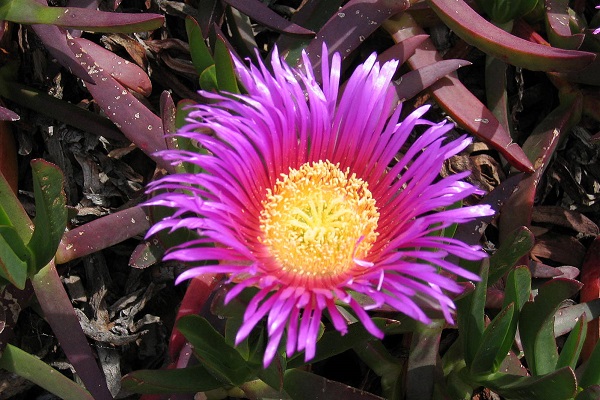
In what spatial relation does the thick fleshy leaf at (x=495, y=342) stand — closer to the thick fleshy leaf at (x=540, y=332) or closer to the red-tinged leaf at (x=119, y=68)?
the thick fleshy leaf at (x=540, y=332)

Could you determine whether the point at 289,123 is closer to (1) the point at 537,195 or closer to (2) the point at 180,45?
(2) the point at 180,45

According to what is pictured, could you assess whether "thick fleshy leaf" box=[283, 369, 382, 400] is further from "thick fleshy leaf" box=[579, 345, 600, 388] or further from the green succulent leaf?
the green succulent leaf

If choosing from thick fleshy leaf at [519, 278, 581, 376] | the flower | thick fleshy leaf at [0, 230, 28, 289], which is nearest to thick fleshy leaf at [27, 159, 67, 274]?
thick fleshy leaf at [0, 230, 28, 289]

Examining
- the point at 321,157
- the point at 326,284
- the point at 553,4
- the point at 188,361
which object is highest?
the point at 553,4

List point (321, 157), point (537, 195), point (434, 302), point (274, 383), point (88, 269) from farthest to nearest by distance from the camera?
point (537, 195)
point (88, 269)
point (321, 157)
point (274, 383)
point (434, 302)

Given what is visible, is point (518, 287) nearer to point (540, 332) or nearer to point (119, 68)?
point (540, 332)

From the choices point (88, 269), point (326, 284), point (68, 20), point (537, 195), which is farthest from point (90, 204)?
point (537, 195)

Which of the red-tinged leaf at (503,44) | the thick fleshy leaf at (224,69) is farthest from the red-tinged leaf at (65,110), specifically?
the red-tinged leaf at (503,44)

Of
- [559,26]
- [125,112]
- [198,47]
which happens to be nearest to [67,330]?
[125,112]
